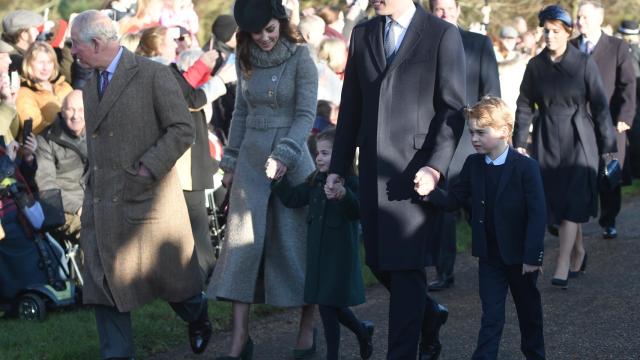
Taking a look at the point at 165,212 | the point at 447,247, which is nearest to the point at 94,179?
the point at 165,212

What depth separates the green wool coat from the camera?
22.7 ft

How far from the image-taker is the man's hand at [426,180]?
228 inches

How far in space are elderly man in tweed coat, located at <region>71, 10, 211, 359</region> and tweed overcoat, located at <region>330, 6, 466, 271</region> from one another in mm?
1234

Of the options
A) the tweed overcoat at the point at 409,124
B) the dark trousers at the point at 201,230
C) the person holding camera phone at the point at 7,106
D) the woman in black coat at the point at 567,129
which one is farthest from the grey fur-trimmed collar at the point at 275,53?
the woman in black coat at the point at 567,129

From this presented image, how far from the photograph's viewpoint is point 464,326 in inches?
316

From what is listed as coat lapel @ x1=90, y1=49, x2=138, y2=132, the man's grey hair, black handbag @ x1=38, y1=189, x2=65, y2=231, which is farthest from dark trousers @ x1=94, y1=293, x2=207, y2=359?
black handbag @ x1=38, y1=189, x2=65, y2=231

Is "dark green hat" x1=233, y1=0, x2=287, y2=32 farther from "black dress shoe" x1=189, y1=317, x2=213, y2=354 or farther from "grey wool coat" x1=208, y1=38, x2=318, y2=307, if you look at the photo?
"black dress shoe" x1=189, y1=317, x2=213, y2=354

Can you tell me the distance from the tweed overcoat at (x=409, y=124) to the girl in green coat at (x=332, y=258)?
32.4 inches

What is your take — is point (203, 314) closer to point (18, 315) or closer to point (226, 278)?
point (226, 278)

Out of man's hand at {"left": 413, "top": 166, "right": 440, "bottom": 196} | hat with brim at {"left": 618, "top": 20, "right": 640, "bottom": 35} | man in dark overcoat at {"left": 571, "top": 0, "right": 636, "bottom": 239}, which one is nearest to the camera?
man's hand at {"left": 413, "top": 166, "right": 440, "bottom": 196}

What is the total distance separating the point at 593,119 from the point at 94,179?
4.28 meters

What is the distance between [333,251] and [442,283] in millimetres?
2523

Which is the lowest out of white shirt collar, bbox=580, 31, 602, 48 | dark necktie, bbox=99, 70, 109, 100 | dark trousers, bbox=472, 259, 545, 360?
dark trousers, bbox=472, 259, 545, 360

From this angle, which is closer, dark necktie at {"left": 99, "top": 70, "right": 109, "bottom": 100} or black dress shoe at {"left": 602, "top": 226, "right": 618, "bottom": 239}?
dark necktie at {"left": 99, "top": 70, "right": 109, "bottom": 100}
